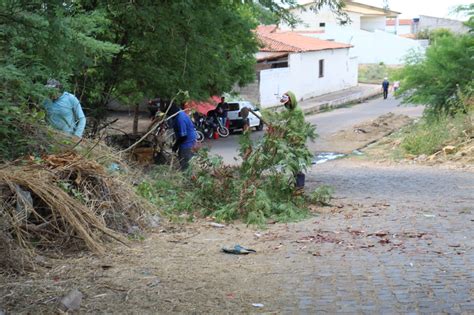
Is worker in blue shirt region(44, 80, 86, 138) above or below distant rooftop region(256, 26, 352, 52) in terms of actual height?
below

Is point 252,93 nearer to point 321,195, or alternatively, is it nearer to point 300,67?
point 300,67

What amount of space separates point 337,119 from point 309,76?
1142cm

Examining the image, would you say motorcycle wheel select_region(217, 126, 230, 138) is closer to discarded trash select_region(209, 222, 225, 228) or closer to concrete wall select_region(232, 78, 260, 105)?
concrete wall select_region(232, 78, 260, 105)

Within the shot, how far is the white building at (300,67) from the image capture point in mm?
42750

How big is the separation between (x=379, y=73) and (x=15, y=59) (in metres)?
59.0

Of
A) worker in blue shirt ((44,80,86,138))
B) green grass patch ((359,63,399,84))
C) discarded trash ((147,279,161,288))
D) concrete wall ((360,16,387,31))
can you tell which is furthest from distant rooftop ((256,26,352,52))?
discarded trash ((147,279,161,288))

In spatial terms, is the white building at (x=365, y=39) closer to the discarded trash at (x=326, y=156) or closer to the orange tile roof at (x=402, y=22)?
the orange tile roof at (x=402, y=22)

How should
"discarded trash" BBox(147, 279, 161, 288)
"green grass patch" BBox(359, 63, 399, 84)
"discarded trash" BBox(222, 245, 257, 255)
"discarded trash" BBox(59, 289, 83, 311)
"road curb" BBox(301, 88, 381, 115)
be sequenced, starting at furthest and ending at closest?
"green grass patch" BBox(359, 63, 399, 84), "road curb" BBox(301, 88, 381, 115), "discarded trash" BBox(222, 245, 257, 255), "discarded trash" BBox(147, 279, 161, 288), "discarded trash" BBox(59, 289, 83, 311)

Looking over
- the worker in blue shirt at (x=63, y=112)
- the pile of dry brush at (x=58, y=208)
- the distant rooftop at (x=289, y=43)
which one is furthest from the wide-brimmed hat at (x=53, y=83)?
the distant rooftop at (x=289, y=43)

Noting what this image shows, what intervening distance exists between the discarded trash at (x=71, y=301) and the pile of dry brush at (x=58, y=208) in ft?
3.38

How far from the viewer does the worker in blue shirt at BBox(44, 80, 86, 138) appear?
9.28 m

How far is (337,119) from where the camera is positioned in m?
37.6

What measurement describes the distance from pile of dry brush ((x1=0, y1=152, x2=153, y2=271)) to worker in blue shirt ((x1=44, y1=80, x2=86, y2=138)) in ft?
5.26

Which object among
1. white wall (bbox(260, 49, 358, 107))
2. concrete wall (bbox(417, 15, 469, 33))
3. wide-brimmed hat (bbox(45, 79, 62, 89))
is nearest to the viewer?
wide-brimmed hat (bbox(45, 79, 62, 89))
